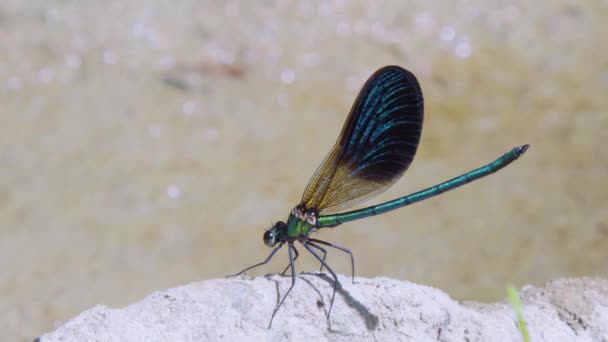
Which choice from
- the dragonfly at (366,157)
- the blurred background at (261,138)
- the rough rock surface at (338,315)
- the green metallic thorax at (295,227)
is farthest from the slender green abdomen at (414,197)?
the blurred background at (261,138)

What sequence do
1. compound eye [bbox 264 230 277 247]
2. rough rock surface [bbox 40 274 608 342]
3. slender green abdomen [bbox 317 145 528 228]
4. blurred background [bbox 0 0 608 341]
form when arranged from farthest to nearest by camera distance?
blurred background [bbox 0 0 608 341] < slender green abdomen [bbox 317 145 528 228] < compound eye [bbox 264 230 277 247] < rough rock surface [bbox 40 274 608 342]

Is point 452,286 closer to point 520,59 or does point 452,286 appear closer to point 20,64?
point 520,59

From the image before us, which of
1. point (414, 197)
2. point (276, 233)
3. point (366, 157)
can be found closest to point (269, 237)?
point (276, 233)

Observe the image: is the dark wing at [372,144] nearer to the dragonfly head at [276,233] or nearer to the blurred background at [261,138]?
the dragonfly head at [276,233]

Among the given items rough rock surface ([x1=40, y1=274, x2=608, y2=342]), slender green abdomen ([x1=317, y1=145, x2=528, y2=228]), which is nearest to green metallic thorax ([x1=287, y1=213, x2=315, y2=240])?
slender green abdomen ([x1=317, y1=145, x2=528, y2=228])

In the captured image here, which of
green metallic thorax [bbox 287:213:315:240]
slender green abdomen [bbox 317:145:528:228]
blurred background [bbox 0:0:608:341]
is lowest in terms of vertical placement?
green metallic thorax [bbox 287:213:315:240]

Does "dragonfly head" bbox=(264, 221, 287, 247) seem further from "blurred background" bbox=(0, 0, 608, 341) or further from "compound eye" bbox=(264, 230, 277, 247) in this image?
"blurred background" bbox=(0, 0, 608, 341)

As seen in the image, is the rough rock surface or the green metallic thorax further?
the green metallic thorax
